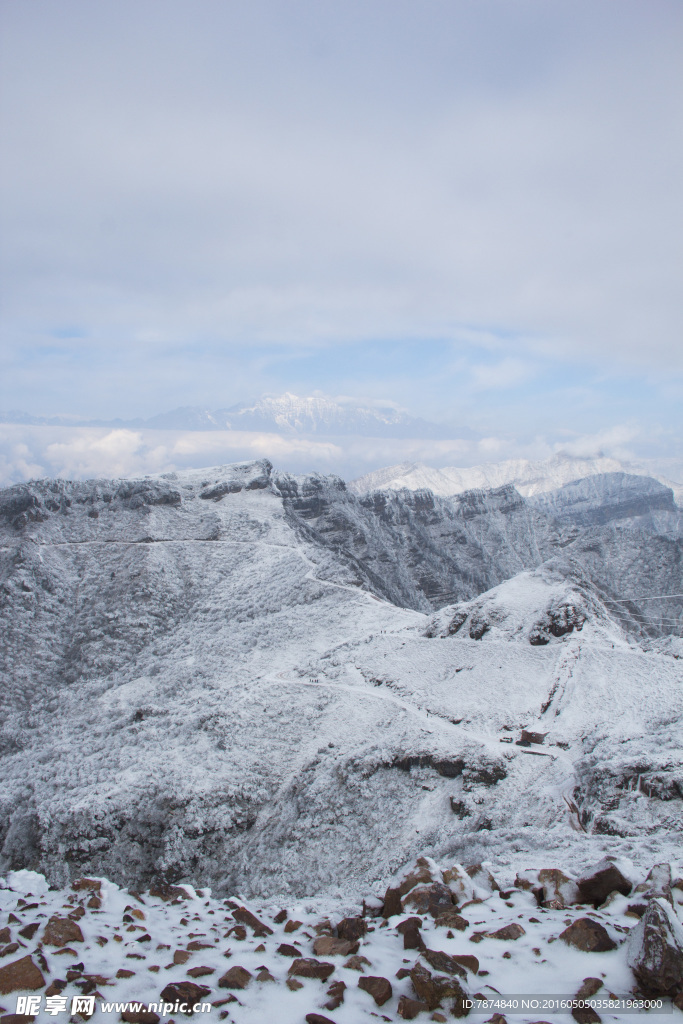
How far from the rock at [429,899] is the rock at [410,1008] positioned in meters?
5.05

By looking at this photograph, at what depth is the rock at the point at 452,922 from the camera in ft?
36.4

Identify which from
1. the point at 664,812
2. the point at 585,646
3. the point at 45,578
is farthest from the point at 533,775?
the point at 45,578

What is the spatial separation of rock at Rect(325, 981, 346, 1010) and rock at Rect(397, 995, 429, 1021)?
1.07 m

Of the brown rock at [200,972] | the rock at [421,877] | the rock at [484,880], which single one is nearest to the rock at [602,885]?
the rock at [484,880]

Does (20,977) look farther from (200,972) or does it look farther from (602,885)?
(602,885)

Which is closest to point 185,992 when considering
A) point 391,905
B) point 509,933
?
point 509,933

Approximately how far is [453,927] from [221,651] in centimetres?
4714

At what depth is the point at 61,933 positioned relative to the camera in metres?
10.8

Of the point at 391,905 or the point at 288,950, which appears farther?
the point at 391,905

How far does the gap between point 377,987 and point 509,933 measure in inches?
131

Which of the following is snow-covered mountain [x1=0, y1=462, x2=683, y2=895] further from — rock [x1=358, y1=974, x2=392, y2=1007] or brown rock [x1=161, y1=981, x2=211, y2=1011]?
brown rock [x1=161, y1=981, x2=211, y2=1011]

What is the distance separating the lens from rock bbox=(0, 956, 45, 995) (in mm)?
8359

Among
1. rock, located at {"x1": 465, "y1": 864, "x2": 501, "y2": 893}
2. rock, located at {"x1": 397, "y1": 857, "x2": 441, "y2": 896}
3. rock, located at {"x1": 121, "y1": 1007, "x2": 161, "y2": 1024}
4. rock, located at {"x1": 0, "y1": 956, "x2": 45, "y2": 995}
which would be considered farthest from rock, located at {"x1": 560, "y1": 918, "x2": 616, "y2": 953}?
rock, located at {"x1": 0, "y1": 956, "x2": 45, "y2": 995}

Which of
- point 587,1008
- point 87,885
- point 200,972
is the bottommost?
point 87,885
